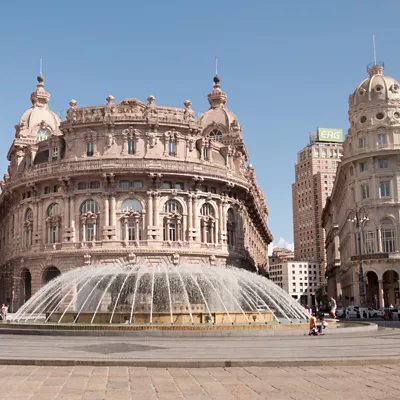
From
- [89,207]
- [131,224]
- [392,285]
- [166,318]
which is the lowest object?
[166,318]

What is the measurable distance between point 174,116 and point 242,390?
50.8 m

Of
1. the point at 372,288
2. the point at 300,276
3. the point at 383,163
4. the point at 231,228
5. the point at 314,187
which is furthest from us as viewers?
the point at 300,276

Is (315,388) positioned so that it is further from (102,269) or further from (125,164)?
(125,164)

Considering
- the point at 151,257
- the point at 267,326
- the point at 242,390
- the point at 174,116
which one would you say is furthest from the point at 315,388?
the point at 174,116

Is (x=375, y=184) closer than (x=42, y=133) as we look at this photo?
Yes

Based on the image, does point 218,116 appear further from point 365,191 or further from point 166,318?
point 166,318

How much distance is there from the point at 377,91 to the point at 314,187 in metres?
107

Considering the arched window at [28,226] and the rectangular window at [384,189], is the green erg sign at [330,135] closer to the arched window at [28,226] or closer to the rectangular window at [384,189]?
the rectangular window at [384,189]

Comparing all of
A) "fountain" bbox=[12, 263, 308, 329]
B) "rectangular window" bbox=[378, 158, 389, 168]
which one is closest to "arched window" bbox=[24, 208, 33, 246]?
"fountain" bbox=[12, 263, 308, 329]

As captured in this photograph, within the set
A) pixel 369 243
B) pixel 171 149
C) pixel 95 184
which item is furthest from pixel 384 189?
pixel 95 184

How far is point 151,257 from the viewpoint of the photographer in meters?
57.0

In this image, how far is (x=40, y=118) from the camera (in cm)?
8144

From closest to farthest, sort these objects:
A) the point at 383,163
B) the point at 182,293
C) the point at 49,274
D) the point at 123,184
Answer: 1. the point at 182,293
2. the point at 123,184
3. the point at 49,274
4. the point at 383,163

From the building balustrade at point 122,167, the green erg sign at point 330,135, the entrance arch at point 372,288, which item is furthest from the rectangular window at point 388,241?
the green erg sign at point 330,135
